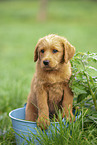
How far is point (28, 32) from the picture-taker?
607 inches

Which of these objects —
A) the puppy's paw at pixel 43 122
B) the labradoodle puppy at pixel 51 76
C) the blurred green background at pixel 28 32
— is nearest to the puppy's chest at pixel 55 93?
the labradoodle puppy at pixel 51 76

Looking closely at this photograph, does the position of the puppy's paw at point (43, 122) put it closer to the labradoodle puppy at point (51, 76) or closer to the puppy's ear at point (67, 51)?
the labradoodle puppy at point (51, 76)

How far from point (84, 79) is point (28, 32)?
42.3 feet

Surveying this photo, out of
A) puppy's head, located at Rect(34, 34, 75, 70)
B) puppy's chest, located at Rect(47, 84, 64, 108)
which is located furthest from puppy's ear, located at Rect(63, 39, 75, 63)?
puppy's chest, located at Rect(47, 84, 64, 108)

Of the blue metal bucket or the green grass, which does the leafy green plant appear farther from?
the green grass

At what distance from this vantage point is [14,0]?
109 feet

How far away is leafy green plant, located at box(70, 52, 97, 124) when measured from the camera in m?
2.77

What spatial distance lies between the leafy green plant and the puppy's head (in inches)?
8.3

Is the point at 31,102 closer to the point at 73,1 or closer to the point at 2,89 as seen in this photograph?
the point at 2,89

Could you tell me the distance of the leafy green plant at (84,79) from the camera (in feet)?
9.07

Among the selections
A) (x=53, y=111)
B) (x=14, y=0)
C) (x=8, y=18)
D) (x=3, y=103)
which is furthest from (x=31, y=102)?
(x=14, y=0)

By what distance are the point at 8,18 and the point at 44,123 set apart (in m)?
21.1

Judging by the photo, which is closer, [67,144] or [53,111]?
[67,144]


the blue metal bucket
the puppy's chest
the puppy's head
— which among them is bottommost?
the blue metal bucket
